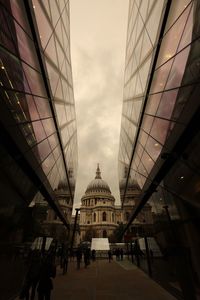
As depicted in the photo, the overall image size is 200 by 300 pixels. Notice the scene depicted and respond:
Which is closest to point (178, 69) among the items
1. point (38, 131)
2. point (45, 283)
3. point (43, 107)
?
point (43, 107)

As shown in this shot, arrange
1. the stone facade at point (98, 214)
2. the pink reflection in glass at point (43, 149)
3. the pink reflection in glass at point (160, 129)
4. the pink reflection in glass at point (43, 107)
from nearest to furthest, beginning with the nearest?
the pink reflection in glass at point (160, 129) → the pink reflection in glass at point (43, 107) → the pink reflection in glass at point (43, 149) → the stone facade at point (98, 214)

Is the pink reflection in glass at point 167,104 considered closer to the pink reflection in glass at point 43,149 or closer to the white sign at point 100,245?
the pink reflection in glass at point 43,149

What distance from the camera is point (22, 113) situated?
8.88m

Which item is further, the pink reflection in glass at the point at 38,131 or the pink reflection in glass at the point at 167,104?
the pink reflection in glass at the point at 38,131

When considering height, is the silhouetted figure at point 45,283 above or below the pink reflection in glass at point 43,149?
below

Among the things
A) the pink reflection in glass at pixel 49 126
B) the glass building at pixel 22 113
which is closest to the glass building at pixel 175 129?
the glass building at pixel 22 113

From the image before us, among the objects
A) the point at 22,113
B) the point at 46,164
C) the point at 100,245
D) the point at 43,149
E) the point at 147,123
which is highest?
the point at 100,245

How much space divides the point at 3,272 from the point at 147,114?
11.1 metres

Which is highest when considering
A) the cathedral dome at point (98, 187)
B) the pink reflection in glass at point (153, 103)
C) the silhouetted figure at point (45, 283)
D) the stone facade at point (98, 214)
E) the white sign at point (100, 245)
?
the cathedral dome at point (98, 187)

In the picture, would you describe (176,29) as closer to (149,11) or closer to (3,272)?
(149,11)

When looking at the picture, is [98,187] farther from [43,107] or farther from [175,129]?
[175,129]

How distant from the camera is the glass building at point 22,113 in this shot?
23.5 feet

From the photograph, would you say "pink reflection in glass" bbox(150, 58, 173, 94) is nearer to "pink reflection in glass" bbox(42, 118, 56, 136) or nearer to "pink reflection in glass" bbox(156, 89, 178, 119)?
"pink reflection in glass" bbox(156, 89, 178, 119)

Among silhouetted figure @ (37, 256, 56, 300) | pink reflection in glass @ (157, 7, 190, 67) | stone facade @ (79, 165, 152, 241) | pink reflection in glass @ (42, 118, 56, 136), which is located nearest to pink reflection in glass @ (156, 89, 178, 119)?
pink reflection in glass @ (157, 7, 190, 67)
